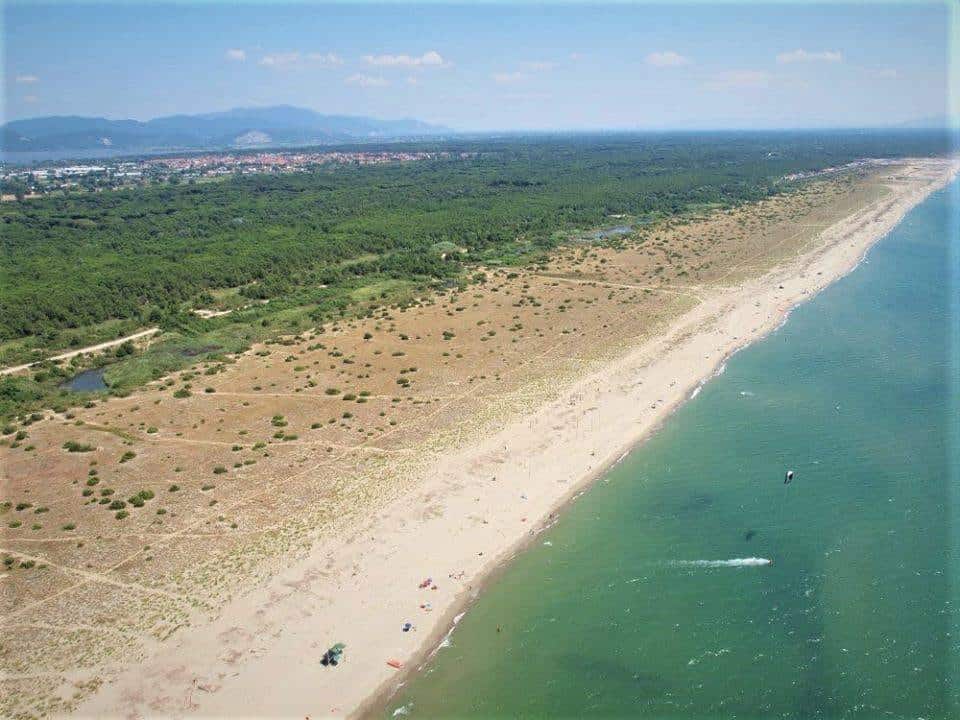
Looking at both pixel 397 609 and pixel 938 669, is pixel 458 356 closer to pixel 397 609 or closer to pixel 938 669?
pixel 397 609


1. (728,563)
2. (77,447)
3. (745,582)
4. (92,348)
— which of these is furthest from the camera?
(92,348)

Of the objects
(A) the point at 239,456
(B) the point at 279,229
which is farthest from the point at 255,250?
(A) the point at 239,456

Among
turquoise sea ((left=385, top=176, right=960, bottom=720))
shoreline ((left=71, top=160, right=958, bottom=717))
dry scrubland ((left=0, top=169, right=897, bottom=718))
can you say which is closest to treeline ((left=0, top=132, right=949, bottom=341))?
dry scrubland ((left=0, top=169, right=897, bottom=718))

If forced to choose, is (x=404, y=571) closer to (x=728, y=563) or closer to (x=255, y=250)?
(x=728, y=563)

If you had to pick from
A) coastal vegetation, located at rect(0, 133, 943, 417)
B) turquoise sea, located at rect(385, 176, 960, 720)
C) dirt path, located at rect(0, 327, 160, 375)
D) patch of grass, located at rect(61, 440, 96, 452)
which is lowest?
turquoise sea, located at rect(385, 176, 960, 720)

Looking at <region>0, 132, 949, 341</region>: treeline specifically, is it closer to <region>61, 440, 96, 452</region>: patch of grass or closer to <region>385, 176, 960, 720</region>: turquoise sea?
<region>61, 440, 96, 452</region>: patch of grass

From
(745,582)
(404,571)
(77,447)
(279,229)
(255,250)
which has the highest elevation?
(279,229)

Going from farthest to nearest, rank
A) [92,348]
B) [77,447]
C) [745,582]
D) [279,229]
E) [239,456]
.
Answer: [279,229] < [92,348] < [77,447] < [239,456] < [745,582]
